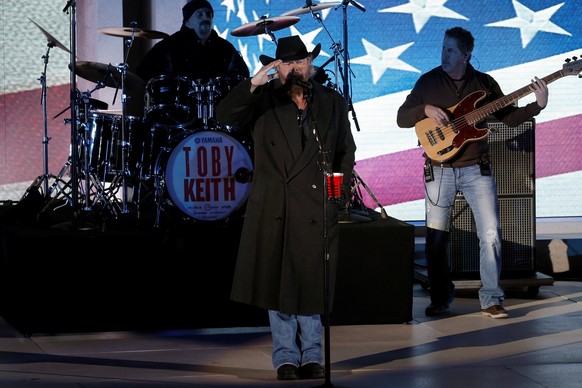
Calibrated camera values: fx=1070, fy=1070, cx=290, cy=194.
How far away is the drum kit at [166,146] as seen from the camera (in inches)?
353

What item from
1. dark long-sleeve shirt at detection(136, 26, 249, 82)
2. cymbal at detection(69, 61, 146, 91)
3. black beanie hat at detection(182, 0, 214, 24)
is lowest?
cymbal at detection(69, 61, 146, 91)

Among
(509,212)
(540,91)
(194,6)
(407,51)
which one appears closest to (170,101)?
(194,6)

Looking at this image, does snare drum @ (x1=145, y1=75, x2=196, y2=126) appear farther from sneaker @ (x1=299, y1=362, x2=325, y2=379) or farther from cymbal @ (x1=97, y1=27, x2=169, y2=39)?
sneaker @ (x1=299, y1=362, x2=325, y2=379)

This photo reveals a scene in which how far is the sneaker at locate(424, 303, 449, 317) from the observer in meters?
9.02

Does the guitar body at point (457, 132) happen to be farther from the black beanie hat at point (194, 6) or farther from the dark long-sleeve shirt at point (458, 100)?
the black beanie hat at point (194, 6)

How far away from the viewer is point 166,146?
9.50 meters

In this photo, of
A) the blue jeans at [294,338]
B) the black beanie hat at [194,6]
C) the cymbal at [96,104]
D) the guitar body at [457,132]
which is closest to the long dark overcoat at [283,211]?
the blue jeans at [294,338]

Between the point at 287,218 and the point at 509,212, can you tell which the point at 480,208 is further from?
the point at 287,218

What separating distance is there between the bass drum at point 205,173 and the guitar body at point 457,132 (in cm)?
158

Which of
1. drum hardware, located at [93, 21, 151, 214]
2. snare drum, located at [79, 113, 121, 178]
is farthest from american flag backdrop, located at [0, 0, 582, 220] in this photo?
snare drum, located at [79, 113, 121, 178]

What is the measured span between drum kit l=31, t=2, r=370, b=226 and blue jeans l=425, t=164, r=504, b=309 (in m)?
1.58

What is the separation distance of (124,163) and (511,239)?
375cm

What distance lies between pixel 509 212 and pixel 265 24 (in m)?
2.91

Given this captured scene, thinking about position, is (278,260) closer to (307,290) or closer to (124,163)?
(307,290)
